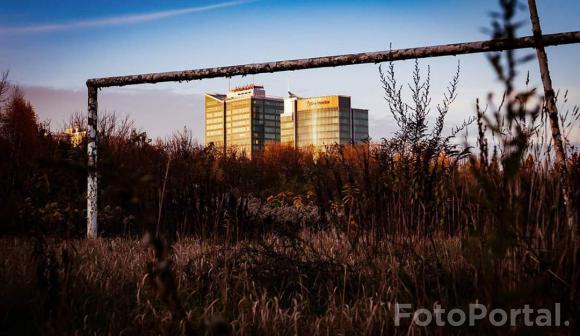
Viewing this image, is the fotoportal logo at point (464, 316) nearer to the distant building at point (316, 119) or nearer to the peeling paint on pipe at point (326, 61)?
the peeling paint on pipe at point (326, 61)

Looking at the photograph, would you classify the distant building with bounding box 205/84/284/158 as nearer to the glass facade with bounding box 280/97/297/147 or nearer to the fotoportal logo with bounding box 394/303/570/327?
the glass facade with bounding box 280/97/297/147

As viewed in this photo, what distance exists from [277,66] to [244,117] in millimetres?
135069

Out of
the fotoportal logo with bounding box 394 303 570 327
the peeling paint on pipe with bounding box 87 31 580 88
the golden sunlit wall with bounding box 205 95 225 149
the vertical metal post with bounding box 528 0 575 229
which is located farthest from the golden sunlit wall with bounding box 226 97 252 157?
the fotoportal logo with bounding box 394 303 570 327

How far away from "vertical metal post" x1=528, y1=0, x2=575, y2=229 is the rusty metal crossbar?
107mm

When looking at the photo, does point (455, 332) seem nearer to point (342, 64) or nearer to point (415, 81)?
point (342, 64)

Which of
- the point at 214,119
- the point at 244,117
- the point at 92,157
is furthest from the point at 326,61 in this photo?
the point at 214,119

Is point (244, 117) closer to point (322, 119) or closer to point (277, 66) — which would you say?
point (322, 119)

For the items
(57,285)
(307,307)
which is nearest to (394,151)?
(307,307)

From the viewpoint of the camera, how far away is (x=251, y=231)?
20.1 feet

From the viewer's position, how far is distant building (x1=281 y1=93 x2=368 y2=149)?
13588cm

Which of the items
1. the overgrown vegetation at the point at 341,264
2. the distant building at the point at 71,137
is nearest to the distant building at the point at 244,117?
the distant building at the point at 71,137

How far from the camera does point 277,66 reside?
Answer: 503 centimetres

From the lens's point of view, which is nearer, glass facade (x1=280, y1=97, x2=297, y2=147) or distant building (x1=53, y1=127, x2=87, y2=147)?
distant building (x1=53, y1=127, x2=87, y2=147)

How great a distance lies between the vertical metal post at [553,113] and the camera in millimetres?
2777
